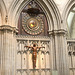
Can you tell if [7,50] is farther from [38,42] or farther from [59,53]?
[59,53]

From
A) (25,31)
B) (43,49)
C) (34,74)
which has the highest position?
(25,31)

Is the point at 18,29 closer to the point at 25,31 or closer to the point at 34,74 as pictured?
the point at 25,31

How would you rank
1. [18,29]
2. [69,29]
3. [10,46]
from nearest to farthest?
[10,46] → [18,29] → [69,29]

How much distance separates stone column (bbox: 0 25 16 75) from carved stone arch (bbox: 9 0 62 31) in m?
0.75

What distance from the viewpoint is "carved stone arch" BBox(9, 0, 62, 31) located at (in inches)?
408

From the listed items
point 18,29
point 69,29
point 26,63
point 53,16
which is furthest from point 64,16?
point 26,63

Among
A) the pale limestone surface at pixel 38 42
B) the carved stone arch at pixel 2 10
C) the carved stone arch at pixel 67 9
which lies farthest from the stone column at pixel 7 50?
the carved stone arch at pixel 67 9

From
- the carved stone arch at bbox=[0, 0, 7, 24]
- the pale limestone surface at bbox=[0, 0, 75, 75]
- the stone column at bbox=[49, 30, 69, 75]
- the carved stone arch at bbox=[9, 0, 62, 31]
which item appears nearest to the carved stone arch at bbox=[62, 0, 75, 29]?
Result: the pale limestone surface at bbox=[0, 0, 75, 75]

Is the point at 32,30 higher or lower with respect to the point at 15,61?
higher

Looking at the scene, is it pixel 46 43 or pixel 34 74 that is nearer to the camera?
pixel 34 74

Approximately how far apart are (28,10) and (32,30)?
4.05 ft

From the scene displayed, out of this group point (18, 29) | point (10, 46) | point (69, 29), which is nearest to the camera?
point (10, 46)

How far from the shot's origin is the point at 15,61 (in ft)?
32.8

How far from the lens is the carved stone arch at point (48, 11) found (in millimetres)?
10359
